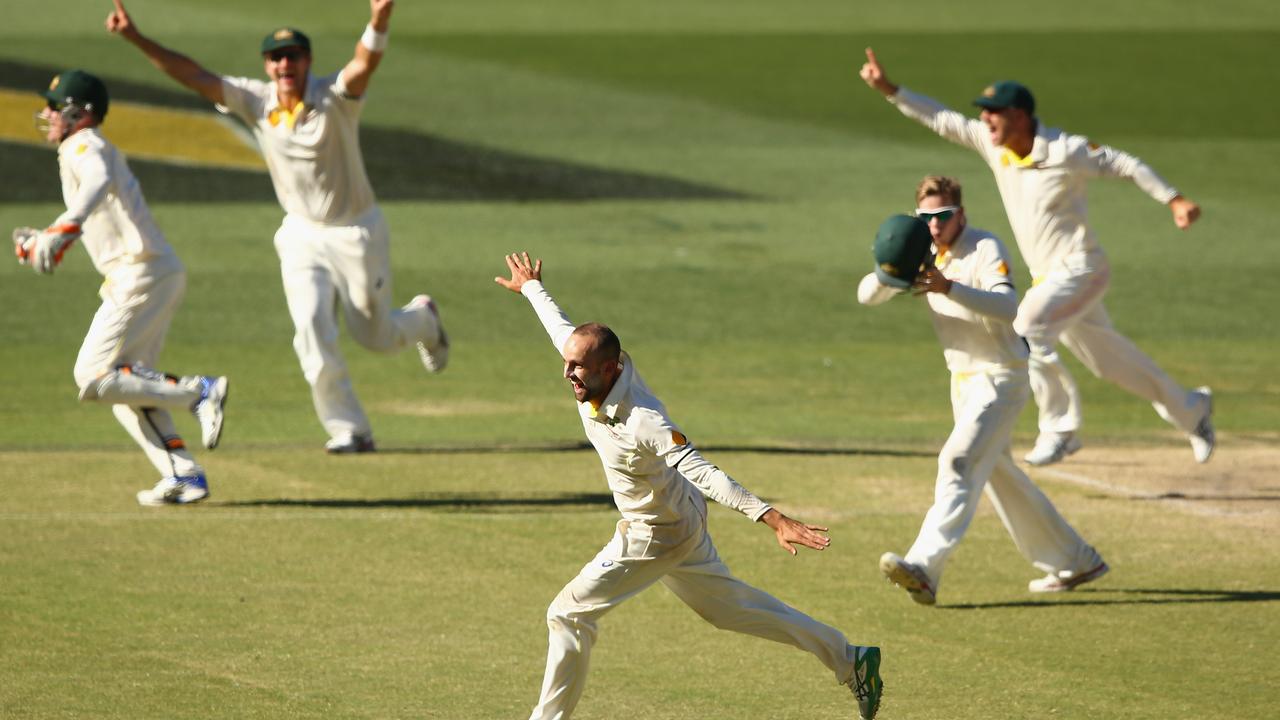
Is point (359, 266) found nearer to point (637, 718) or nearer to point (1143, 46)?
point (637, 718)

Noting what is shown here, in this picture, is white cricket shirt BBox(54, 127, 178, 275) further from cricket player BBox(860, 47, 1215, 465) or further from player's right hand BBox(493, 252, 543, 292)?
cricket player BBox(860, 47, 1215, 465)

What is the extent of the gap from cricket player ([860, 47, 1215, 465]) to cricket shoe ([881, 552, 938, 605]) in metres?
3.45

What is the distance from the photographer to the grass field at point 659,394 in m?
8.98

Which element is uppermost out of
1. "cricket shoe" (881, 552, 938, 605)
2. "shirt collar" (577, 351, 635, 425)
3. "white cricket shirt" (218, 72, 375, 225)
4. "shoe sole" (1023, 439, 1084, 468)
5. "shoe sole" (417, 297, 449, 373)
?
"shirt collar" (577, 351, 635, 425)

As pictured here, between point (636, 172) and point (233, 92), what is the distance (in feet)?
50.2

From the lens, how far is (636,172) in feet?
93.3

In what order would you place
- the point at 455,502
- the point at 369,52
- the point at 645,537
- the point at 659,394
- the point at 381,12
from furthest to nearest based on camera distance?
the point at 659,394, the point at 369,52, the point at 381,12, the point at 455,502, the point at 645,537

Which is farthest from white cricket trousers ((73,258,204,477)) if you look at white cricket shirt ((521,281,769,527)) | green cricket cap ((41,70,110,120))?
white cricket shirt ((521,281,769,527))

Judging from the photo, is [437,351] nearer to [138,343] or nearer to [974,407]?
[138,343]

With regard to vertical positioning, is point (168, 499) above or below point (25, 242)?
Answer: below

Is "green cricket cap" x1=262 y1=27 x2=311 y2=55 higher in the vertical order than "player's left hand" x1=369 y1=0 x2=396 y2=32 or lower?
lower

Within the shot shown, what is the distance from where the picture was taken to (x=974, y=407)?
9.93 meters

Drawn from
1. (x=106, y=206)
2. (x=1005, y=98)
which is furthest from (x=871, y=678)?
(x=106, y=206)

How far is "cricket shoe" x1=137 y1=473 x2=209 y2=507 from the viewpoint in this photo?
12.1 meters
